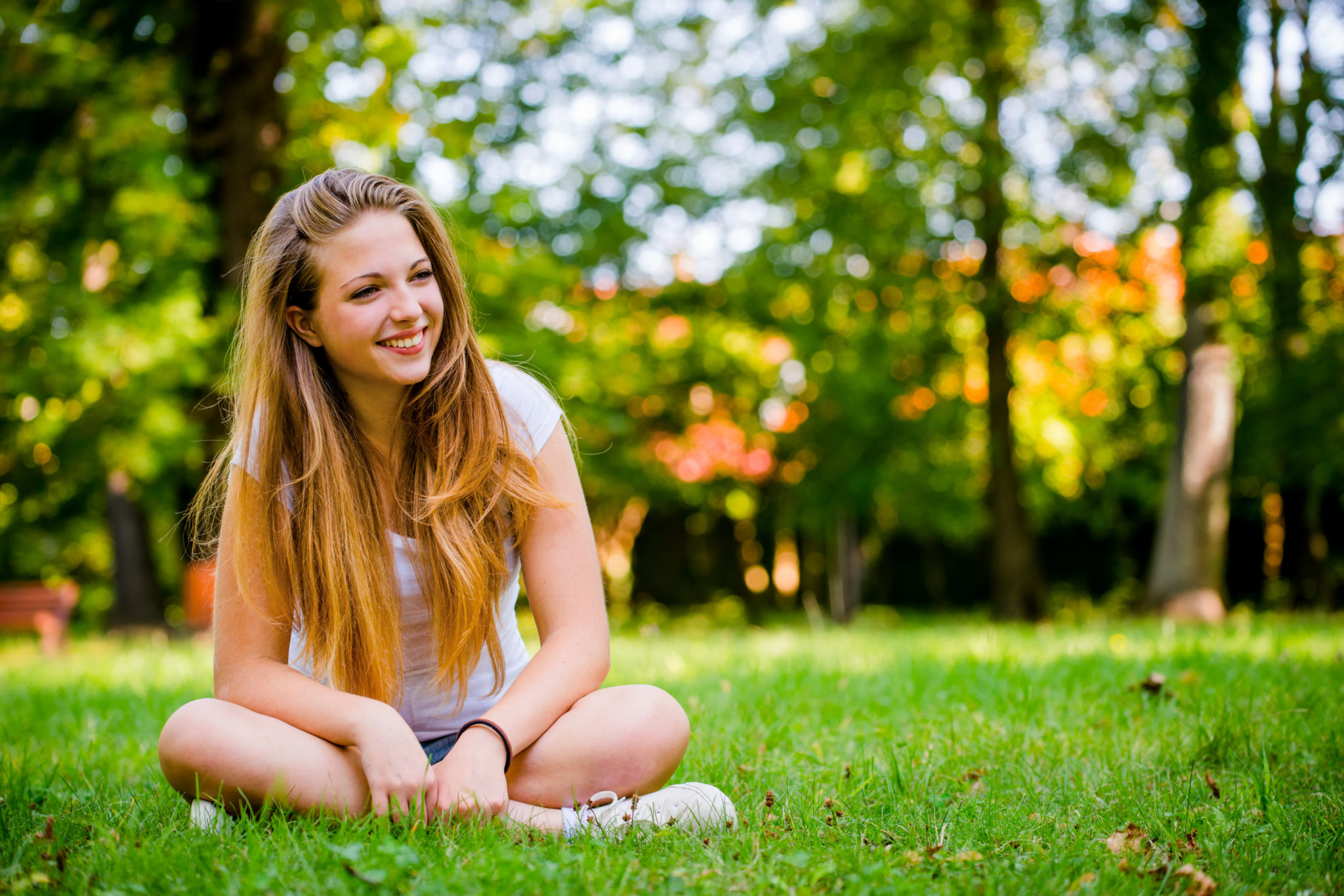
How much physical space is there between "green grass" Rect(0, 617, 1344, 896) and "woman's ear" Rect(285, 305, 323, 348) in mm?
1140

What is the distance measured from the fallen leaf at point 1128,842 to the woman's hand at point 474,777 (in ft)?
4.23

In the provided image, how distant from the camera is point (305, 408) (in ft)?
8.11

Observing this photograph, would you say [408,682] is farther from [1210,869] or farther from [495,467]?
[1210,869]

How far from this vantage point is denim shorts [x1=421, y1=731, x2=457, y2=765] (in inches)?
99.1

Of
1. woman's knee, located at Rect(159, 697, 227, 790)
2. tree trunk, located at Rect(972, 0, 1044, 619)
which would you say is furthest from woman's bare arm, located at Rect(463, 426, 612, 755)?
tree trunk, located at Rect(972, 0, 1044, 619)

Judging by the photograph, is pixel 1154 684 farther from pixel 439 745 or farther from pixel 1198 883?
pixel 439 745

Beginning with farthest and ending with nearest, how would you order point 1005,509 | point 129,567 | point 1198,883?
point 129,567, point 1005,509, point 1198,883

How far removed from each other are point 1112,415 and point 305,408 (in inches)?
554

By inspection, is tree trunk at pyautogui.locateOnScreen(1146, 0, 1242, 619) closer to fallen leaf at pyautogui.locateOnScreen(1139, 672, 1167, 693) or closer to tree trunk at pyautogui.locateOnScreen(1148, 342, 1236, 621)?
tree trunk at pyautogui.locateOnScreen(1148, 342, 1236, 621)

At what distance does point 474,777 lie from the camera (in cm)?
211

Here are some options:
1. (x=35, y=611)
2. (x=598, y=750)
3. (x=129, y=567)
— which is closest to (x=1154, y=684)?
(x=598, y=750)

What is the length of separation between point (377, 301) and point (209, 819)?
1.24 meters

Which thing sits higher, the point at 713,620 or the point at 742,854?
the point at 742,854

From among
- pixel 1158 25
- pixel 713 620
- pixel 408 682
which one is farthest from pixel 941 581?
pixel 408 682
